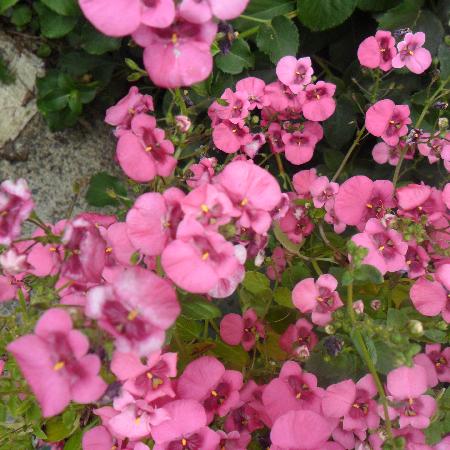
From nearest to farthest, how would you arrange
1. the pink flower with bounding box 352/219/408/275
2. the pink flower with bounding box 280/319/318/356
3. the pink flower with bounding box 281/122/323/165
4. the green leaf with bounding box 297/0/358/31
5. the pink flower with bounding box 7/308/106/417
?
the pink flower with bounding box 7/308/106/417
the pink flower with bounding box 352/219/408/275
the pink flower with bounding box 280/319/318/356
the pink flower with bounding box 281/122/323/165
the green leaf with bounding box 297/0/358/31

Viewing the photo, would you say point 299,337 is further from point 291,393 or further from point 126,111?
point 126,111

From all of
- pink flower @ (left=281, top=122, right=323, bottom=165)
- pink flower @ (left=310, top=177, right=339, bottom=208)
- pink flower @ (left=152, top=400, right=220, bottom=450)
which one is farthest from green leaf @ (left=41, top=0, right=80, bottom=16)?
pink flower @ (left=152, top=400, right=220, bottom=450)

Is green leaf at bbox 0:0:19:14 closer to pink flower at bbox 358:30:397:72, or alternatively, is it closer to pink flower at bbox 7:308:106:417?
pink flower at bbox 358:30:397:72

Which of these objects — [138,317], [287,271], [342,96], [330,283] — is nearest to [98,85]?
[342,96]

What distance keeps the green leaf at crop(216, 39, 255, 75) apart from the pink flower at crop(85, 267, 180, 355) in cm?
69

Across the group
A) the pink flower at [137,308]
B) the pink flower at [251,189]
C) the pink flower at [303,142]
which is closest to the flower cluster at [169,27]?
the pink flower at [251,189]

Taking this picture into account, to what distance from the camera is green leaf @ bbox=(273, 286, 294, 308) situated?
36.5 inches

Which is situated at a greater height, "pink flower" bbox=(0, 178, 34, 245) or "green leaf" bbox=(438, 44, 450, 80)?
"pink flower" bbox=(0, 178, 34, 245)

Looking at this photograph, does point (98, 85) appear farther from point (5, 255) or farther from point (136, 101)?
point (5, 255)

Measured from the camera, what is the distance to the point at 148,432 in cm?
69

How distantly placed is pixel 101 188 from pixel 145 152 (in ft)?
2.12

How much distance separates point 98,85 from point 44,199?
0.30m

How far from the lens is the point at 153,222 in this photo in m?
0.60

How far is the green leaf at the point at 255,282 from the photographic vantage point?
3.00ft
